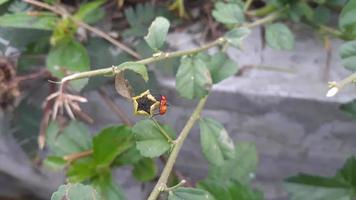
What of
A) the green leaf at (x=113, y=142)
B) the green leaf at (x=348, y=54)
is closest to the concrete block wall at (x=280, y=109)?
the green leaf at (x=113, y=142)

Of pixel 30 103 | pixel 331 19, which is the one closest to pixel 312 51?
pixel 331 19

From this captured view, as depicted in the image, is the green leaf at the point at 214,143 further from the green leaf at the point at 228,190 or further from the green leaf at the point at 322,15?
the green leaf at the point at 322,15

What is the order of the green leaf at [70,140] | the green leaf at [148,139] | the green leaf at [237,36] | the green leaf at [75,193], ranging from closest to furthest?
the green leaf at [75,193] → the green leaf at [148,139] → the green leaf at [237,36] → the green leaf at [70,140]

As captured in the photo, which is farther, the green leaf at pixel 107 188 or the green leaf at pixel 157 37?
the green leaf at pixel 107 188

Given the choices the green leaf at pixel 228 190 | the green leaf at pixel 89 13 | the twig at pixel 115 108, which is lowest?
the green leaf at pixel 228 190

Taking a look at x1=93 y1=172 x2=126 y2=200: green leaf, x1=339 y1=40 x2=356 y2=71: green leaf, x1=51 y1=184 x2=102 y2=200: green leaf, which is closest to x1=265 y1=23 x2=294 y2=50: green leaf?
x1=339 y1=40 x2=356 y2=71: green leaf

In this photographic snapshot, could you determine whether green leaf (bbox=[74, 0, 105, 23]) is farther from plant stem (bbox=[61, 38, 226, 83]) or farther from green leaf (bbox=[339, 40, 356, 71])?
green leaf (bbox=[339, 40, 356, 71])

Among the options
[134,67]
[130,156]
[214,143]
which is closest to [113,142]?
[130,156]
